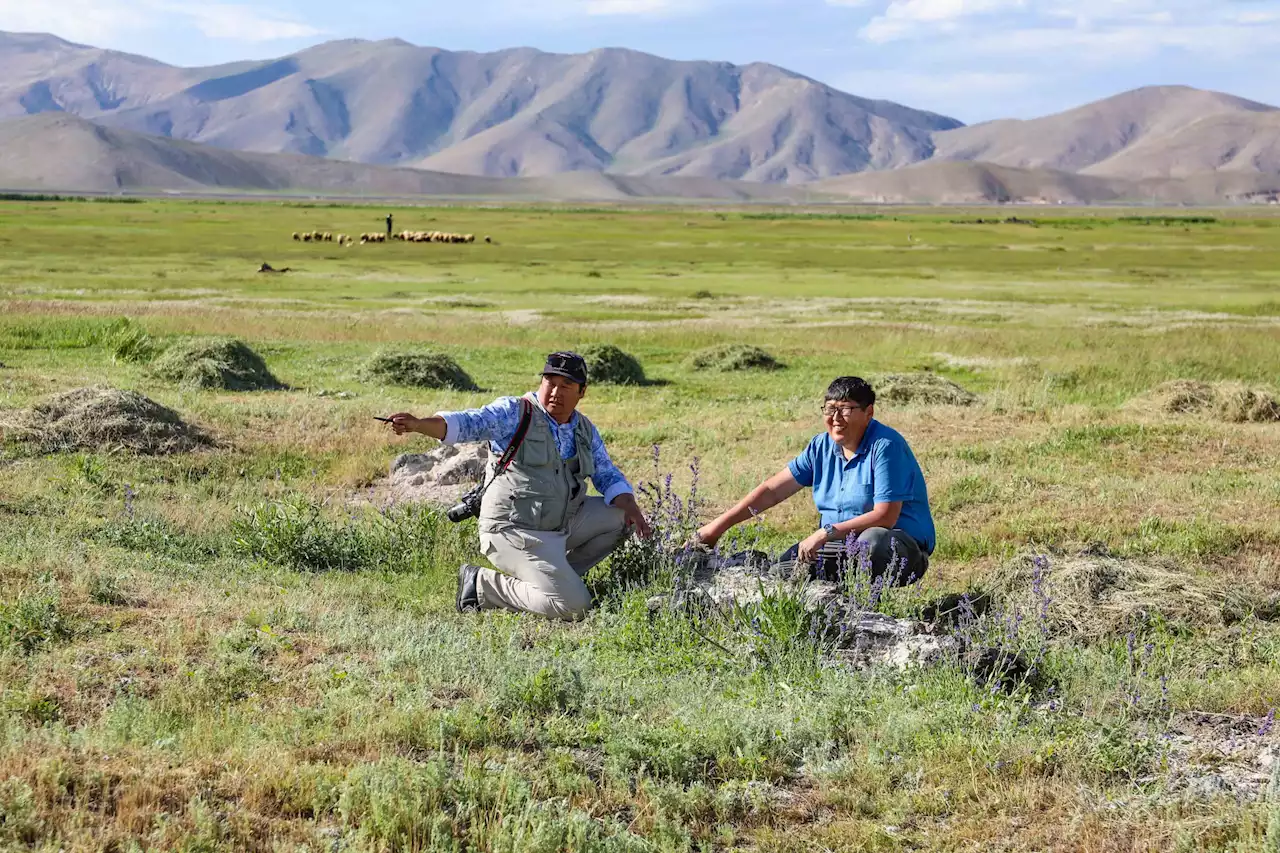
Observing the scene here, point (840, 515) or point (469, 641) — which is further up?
point (840, 515)

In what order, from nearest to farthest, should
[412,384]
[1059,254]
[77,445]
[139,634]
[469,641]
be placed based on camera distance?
1. [139,634]
2. [469,641]
3. [77,445]
4. [412,384]
5. [1059,254]

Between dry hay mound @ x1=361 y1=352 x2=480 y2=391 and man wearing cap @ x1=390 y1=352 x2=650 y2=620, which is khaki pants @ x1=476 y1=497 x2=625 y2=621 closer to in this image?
man wearing cap @ x1=390 y1=352 x2=650 y2=620

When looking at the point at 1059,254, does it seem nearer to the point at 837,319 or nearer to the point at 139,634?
the point at 837,319

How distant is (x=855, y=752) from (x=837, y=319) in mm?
29404

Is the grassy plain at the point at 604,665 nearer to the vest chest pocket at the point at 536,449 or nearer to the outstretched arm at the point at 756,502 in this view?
the outstretched arm at the point at 756,502

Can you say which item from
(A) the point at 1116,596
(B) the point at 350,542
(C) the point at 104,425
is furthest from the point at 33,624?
(C) the point at 104,425

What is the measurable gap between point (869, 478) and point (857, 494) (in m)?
0.14

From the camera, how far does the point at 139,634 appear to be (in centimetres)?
656

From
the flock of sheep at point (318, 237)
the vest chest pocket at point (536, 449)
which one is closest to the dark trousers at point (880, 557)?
the vest chest pocket at point (536, 449)

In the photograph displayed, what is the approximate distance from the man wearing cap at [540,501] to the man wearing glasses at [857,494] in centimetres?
89

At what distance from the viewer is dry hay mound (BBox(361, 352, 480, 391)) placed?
1995cm

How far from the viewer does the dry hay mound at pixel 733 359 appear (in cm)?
2327

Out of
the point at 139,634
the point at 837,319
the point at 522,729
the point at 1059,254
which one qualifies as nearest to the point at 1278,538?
the point at 522,729

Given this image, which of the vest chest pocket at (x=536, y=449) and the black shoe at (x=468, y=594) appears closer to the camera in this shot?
the vest chest pocket at (x=536, y=449)
